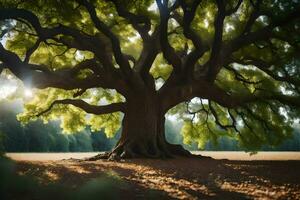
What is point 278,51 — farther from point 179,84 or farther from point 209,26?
point 179,84

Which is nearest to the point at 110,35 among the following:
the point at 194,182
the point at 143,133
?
the point at 143,133

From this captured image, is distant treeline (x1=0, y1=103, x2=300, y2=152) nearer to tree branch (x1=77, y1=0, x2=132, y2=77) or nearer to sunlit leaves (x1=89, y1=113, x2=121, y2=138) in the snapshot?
sunlit leaves (x1=89, y1=113, x2=121, y2=138)

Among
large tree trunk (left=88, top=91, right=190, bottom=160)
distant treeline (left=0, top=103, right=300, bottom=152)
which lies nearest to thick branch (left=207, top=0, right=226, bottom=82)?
large tree trunk (left=88, top=91, right=190, bottom=160)

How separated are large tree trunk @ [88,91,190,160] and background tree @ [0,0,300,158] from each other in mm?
56

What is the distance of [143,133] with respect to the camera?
20.2 m

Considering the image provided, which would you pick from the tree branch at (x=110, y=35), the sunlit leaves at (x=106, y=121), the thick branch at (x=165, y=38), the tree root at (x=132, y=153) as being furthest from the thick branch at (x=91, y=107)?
the sunlit leaves at (x=106, y=121)

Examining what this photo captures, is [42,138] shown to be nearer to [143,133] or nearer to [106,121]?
[106,121]

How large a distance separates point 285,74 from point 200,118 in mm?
10292

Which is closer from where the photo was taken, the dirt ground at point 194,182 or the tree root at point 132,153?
the dirt ground at point 194,182

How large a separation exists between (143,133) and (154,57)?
4233mm

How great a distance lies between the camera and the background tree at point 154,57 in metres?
16.7

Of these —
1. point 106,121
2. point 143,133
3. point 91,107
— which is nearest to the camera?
point 143,133

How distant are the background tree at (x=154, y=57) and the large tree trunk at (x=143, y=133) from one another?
56 millimetres

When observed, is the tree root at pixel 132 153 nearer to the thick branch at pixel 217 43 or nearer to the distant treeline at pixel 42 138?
the thick branch at pixel 217 43
